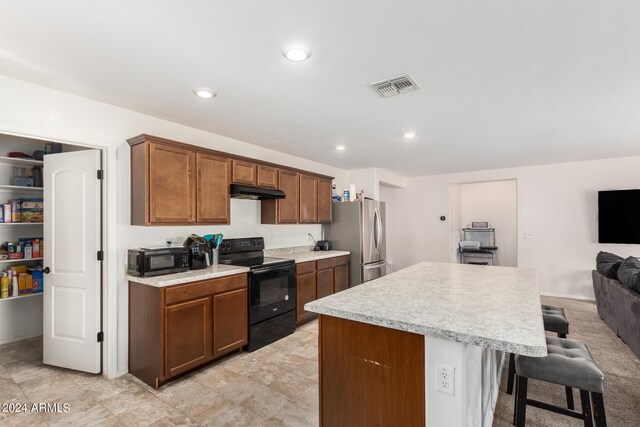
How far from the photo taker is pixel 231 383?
2627 mm

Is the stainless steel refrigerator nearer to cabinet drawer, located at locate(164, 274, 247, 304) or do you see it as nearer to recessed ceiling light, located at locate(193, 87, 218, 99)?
cabinet drawer, located at locate(164, 274, 247, 304)

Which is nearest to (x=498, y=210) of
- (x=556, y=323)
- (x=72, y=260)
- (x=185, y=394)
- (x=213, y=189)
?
(x=556, y=323)

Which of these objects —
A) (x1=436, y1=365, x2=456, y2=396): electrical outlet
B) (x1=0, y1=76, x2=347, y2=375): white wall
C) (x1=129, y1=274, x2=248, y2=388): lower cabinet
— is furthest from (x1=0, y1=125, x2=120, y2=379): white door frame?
(x1=436, y1=365, x2=456, y2=396): electrical outlet

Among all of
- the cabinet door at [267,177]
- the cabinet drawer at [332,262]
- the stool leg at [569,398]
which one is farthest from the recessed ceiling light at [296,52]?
the cabinet drawer at [332,262]

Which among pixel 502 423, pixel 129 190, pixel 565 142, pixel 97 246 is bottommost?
pixel 502 423

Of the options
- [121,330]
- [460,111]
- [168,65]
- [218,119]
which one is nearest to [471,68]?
[460,111]

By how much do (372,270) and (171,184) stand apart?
3.44 metres

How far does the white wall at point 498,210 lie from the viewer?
298 inches

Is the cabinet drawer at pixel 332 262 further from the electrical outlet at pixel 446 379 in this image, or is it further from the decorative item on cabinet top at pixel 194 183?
the electrical outlet at pixel 446 379

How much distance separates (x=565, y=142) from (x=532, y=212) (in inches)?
81.2

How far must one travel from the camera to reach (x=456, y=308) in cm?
155

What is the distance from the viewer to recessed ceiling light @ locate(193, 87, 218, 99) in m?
2.43

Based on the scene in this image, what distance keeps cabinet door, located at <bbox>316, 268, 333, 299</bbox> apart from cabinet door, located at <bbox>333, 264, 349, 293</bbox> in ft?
0.38

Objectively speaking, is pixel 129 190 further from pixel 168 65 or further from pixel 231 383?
pixel 231 383
